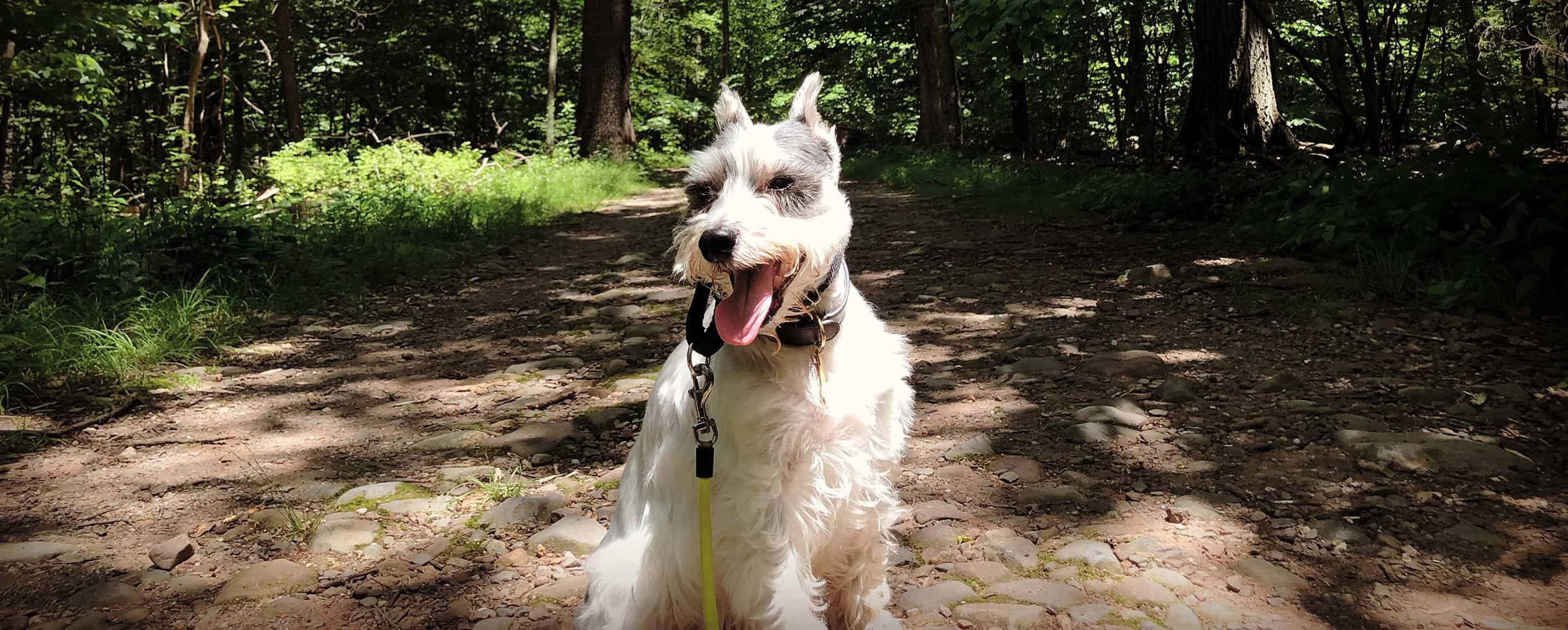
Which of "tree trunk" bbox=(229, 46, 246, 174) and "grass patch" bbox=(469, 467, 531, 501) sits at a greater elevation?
"tree trunk" bbox=(229, 46, 246, 174)

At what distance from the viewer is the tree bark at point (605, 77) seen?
19.1m

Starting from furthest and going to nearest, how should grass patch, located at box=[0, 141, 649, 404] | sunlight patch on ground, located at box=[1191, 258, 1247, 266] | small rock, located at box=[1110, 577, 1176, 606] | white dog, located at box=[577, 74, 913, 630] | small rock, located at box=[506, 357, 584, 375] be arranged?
sunlight patch on ground, located at box=[1191, 258, 1247, 266] < small rock, located at box=[506, 357, 584, 375] < grass patch, located at box=[0, 141, 649, 404] < small rock, located at box=[1110, 577, 1176, 606] < white dog, located at box=[577, 74, 913, 630]

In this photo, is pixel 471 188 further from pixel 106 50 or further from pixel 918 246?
pixel 106 50

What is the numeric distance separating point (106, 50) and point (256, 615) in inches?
762

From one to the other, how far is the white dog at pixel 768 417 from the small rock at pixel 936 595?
0.39m

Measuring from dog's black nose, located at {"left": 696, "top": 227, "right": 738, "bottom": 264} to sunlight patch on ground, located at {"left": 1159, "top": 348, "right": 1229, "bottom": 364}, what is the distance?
3.84 meters

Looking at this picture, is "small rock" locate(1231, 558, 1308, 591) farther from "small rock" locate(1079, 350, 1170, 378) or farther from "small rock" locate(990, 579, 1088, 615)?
"small rock" locate(1079, 350, 1170, 378)

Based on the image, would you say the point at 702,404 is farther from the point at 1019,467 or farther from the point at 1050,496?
the point at 1019,467

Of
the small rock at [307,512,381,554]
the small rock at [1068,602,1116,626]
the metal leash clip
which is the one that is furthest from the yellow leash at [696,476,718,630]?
the small rock at [307,512,381,554]

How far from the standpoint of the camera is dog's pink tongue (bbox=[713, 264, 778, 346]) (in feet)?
6.89

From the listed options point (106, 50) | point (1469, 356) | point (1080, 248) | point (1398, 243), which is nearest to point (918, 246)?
point (1080, 248)

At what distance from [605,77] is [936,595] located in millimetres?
18220

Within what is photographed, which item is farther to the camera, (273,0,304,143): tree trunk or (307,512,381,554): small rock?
(273,0,304,143): tree trunk

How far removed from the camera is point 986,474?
12.4 ft
